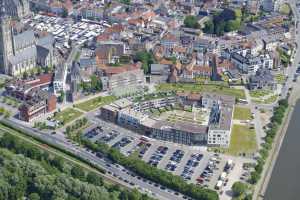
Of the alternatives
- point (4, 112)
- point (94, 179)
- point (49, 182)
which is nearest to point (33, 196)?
point (49, 182)

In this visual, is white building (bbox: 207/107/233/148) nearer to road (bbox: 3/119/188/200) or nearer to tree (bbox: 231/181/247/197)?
tree (bbox: 231/181/247/197)

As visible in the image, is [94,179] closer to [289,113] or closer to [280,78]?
[289,113]

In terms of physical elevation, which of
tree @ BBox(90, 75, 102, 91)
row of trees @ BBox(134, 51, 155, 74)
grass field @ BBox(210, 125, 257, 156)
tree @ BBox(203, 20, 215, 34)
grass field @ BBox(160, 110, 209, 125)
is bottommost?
grass field @ BBox(210, 125, 257, 156)

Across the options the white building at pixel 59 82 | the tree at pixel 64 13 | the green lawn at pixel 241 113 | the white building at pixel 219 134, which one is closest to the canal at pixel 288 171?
the green lawn at pixel 241 113

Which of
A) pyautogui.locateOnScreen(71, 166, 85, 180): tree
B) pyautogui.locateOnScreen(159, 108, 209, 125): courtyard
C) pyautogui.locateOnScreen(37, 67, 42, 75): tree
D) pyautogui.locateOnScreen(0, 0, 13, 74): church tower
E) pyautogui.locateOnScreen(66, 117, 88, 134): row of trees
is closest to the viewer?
pyautogui.locateOnScreen(71, 166, 85, 180): tree

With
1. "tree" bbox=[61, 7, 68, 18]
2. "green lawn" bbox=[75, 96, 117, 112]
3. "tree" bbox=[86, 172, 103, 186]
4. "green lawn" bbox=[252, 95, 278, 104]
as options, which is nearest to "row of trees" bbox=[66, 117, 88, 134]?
"green lawn" bbox=[75, 96, 117, 112]

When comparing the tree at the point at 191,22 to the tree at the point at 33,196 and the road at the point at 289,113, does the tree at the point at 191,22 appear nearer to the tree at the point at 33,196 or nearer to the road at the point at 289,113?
the road at the point at 289,113
